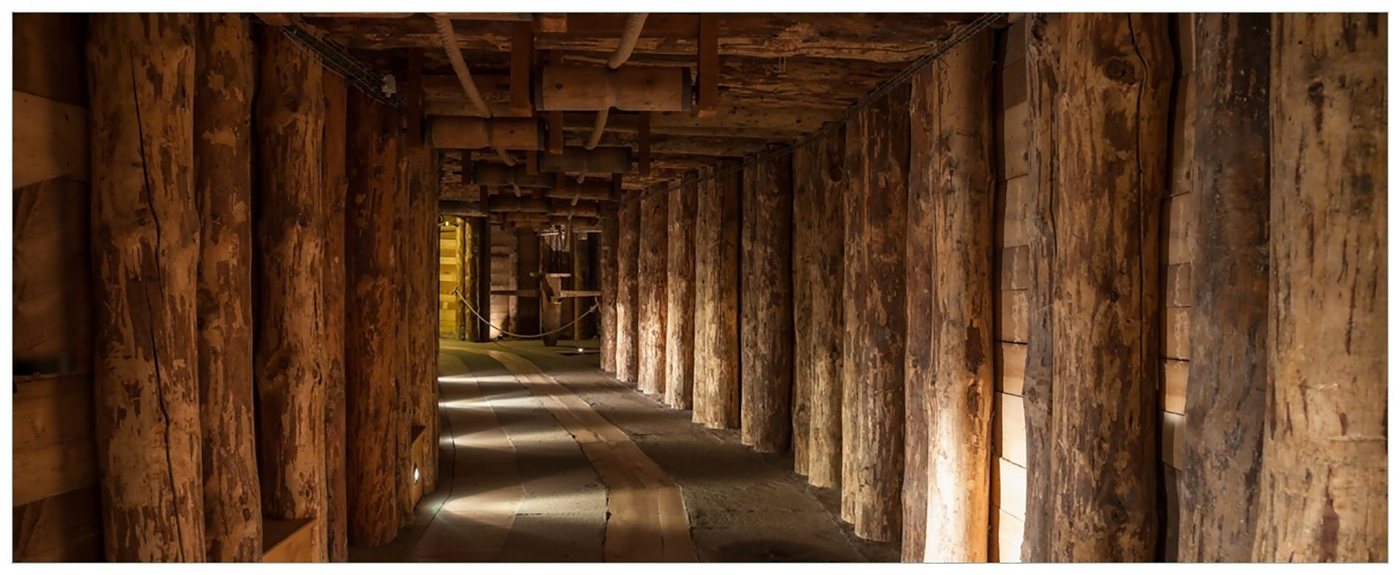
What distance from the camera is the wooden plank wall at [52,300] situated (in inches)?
99.4

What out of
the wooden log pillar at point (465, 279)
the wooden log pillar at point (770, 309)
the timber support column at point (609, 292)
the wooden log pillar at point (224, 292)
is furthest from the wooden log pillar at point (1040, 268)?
the wooden log pillar at point (465, 279)

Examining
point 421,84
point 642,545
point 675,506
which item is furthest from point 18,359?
point 675,506

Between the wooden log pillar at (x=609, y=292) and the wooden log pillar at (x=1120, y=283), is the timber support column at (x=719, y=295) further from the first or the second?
the wooden log pillar at (x=1120, y=283)

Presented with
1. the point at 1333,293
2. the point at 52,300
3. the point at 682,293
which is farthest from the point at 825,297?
the point at 52,300

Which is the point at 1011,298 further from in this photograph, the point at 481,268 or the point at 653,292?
the point at 481,268

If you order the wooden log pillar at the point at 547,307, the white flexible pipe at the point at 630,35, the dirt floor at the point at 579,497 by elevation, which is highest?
the white flexible pipe at the point at 630,35

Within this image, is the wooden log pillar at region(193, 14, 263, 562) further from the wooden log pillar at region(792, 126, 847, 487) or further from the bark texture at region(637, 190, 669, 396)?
the bark texture at region(637, 190, 669, 396)

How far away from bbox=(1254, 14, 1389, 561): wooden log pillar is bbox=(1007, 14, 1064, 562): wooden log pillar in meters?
0.99

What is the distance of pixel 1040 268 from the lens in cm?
329

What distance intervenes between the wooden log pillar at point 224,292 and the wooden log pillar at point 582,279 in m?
16.3

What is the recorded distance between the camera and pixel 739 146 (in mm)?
7809

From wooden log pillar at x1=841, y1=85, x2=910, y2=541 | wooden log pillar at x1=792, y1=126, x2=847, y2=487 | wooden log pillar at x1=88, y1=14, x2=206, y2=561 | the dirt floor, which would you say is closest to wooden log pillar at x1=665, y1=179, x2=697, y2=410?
the dirt floor
